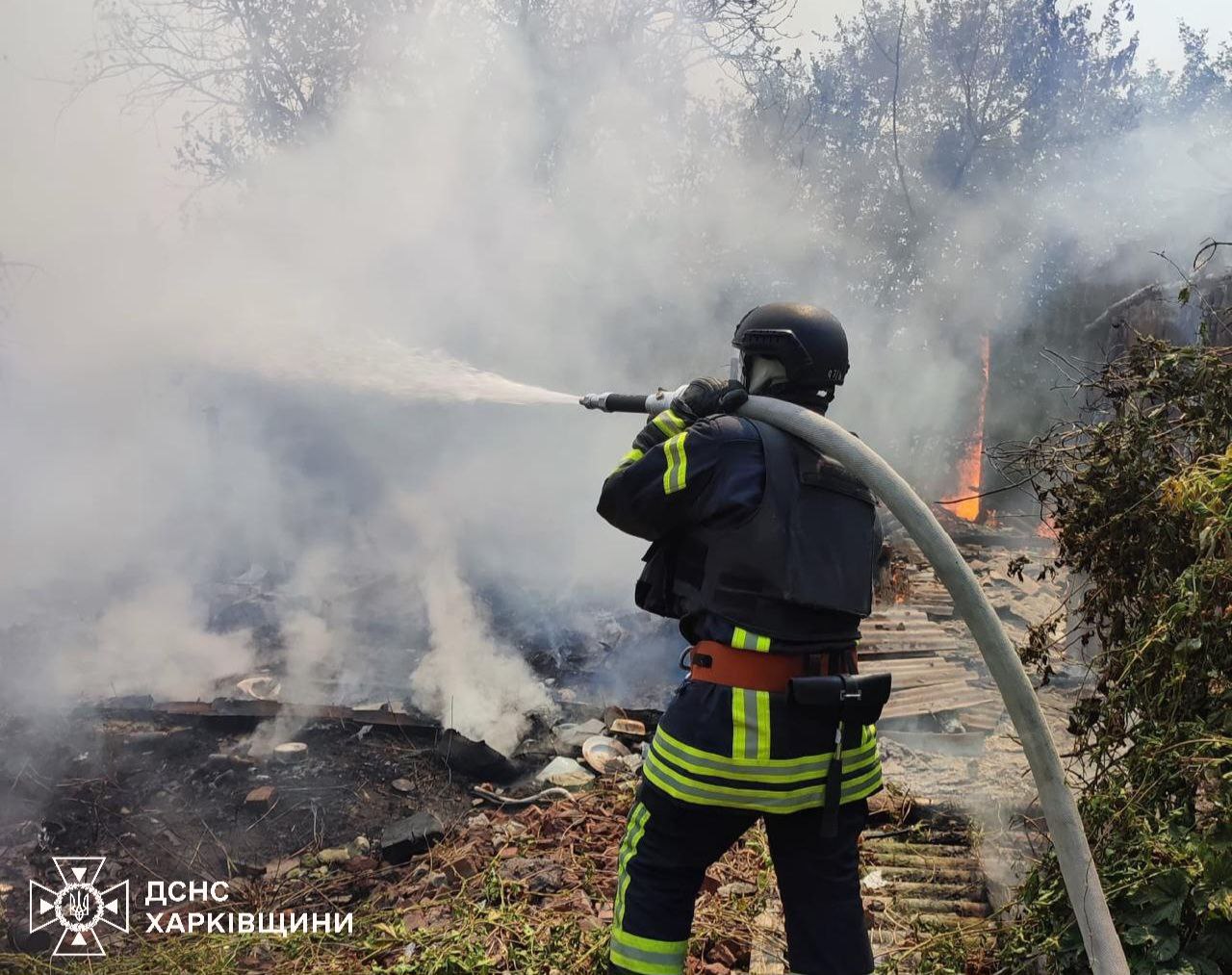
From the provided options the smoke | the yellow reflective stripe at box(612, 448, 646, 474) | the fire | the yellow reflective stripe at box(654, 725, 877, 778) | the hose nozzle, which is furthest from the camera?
the fire

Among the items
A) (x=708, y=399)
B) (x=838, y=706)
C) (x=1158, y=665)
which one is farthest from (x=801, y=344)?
(x=1158, y=665)

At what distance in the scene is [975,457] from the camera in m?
15.6

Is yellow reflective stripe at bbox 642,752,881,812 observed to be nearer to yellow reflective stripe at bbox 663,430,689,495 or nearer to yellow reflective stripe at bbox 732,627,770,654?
yellow reflective stripe at bbox 732,627,770,654

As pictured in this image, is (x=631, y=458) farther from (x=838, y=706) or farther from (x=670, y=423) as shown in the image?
(x=838, y=706)

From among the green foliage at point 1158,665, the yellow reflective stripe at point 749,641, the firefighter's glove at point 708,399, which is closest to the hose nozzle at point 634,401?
the firefighter's glove at point 708,399

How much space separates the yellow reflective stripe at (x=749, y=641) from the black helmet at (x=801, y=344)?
0.75 meters

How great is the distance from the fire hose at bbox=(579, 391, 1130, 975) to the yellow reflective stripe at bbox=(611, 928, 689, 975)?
1.04 metres

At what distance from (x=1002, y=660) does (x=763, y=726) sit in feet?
2.22

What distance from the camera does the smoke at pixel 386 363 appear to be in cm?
674

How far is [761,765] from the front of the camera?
2.15m

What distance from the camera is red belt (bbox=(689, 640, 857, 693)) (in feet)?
7.29

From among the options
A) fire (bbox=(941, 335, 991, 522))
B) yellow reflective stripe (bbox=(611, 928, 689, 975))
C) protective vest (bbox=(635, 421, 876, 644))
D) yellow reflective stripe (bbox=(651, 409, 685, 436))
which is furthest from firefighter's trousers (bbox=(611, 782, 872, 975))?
fire (bbox=(941, 335, 991, 522))

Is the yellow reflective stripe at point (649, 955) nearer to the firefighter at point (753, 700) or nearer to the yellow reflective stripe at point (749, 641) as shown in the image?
the firefighter at point (753, 700)

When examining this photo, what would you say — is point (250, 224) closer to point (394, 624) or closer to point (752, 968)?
point (394, 624)
